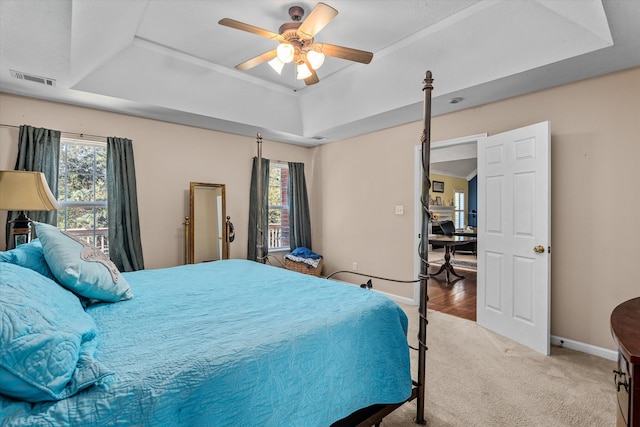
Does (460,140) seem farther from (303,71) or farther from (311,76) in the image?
(303,71)

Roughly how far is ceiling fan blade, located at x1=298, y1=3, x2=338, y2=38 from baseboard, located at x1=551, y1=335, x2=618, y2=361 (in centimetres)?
339

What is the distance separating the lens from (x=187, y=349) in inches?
43.6

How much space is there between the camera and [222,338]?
1.20 m

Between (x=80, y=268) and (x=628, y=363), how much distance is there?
2.08 metres

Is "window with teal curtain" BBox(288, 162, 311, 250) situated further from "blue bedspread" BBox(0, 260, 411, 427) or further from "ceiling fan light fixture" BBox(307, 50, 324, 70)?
"blue bedspread" BBox(0, 260, 411, 427)

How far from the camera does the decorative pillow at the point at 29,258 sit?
1.47m

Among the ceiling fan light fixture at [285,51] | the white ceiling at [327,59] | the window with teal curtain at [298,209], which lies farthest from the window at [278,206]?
the ceiling fan light fixture at [285,51]

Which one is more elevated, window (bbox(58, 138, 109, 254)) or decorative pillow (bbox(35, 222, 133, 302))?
window (bbox(58, 138, 109, 254))

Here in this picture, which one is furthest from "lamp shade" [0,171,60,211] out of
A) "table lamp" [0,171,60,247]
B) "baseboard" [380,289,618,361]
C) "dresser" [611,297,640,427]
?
"baseboard" [380,289,618,361]

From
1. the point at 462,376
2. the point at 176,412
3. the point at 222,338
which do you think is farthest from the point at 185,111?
the point at 462,376

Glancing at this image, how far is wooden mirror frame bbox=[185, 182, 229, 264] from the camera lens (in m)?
4.24

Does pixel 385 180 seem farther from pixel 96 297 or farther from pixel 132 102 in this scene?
pixel 96 297

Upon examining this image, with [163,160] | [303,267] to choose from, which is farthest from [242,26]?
[303,267]

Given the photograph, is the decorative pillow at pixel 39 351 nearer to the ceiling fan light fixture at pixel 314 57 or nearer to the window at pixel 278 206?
the ceiling fan light fixture at pixel 314 57
